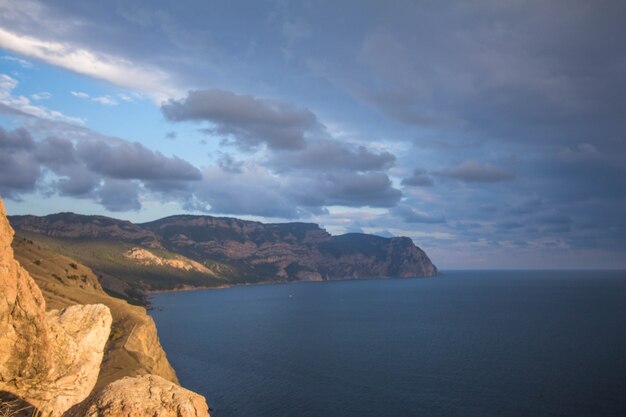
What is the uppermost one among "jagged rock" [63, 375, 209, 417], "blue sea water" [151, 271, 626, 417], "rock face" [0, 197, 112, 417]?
"jagged rock" [63, 375, 209, 417]

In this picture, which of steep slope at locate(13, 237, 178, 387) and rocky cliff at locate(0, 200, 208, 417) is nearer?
rocky cliff at locate(0, 200, 208, 417)

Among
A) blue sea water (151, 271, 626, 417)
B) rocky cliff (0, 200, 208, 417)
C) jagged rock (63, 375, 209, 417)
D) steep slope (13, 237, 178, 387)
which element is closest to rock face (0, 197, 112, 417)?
rocky cliff (0, 200, 208, 417)

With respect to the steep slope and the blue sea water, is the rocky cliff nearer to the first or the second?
the steep slope

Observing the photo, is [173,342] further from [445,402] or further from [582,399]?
[582,399]

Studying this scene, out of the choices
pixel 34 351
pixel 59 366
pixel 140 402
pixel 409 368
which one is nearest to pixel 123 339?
pixel 59 366

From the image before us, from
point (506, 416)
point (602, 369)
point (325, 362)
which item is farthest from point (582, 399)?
point (325, 362)

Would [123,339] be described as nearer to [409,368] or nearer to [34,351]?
[34,351]
